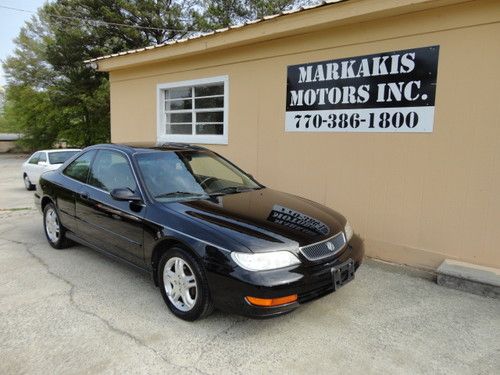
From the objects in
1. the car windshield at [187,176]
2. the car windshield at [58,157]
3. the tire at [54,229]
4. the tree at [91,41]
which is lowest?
the tire at [54,229]

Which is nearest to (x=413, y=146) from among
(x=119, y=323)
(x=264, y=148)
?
Answer: (x=264, y=148)

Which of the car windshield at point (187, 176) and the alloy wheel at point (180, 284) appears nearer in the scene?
the alloy wheel at point (180, 284)

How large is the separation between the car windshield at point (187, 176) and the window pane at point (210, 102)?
2453 millimetres

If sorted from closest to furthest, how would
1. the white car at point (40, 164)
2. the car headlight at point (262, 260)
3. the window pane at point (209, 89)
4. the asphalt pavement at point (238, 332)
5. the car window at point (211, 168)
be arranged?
the asphalt pavement at point (238, 332)
the car headlight at point (262, 260)
the car window at point (211, 168)
the window pane at point (209, 89)
the white car at point (40, 164)

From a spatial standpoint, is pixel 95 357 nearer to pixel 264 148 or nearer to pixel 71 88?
pixel 264 148

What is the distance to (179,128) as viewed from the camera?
798cm

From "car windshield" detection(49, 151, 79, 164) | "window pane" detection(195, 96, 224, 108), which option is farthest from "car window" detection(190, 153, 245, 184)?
"car windshield" detection(49, 151, 79, 164)

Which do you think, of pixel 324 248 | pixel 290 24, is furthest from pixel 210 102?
pixel 324 248

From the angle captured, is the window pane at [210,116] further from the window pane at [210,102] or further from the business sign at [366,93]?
the business sign at [366,93]

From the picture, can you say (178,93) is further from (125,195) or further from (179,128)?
(125,195)

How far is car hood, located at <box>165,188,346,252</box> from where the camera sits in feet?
9.76

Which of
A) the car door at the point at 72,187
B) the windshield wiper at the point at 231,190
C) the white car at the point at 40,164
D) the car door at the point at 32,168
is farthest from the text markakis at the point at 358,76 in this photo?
the car door at the point at 32,168

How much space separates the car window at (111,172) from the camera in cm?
394

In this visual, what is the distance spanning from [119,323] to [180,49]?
204 inches
